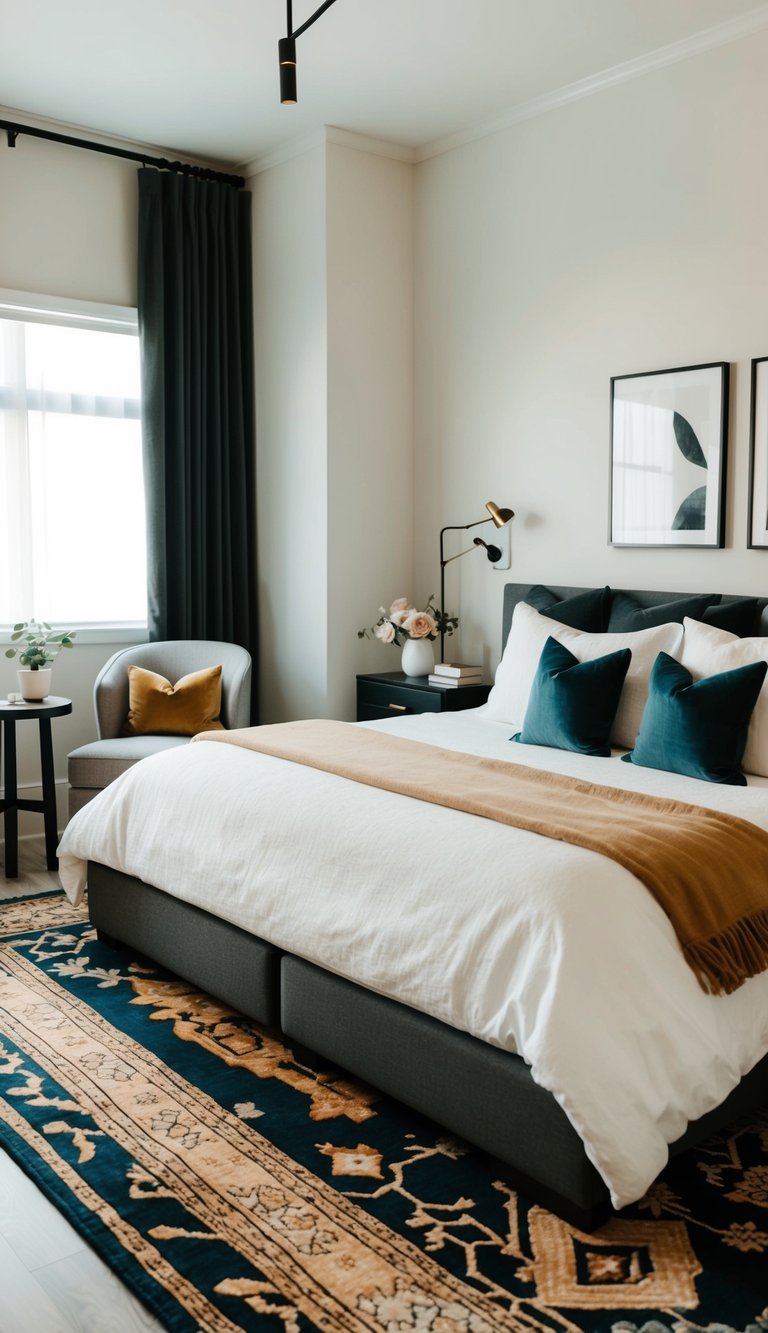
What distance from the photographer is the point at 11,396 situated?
4691 millimetres

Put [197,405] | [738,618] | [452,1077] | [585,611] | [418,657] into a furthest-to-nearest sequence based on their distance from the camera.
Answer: [197,405] < [418,657] < [585,611] < [738,618] < [452,1077]

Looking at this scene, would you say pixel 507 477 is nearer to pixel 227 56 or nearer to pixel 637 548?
pixel 637 548

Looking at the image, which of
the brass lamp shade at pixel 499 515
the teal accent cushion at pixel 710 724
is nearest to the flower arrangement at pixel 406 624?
the brass lamp shade at pixel 499 515

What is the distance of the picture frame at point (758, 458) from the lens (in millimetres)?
3580

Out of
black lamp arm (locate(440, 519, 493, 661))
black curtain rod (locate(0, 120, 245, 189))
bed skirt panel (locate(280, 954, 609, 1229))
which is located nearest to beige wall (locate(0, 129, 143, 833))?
black curtain rod (locate(0, 120, 245, 189))

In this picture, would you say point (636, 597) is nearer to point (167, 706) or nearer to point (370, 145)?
point (167, 706)

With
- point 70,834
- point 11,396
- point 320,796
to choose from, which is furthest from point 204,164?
point 320,796

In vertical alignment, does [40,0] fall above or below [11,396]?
above

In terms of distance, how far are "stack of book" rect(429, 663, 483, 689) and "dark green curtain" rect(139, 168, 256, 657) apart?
1.08 meters

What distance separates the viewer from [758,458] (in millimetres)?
3613

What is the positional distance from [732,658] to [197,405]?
9.34 feet

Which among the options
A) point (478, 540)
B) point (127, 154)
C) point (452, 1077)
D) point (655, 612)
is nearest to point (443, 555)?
point (478, 540)

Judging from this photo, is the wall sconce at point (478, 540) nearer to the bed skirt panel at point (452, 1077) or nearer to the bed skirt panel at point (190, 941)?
the bed skirt panel at point (190, 941)

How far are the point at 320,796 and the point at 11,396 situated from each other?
280cm
